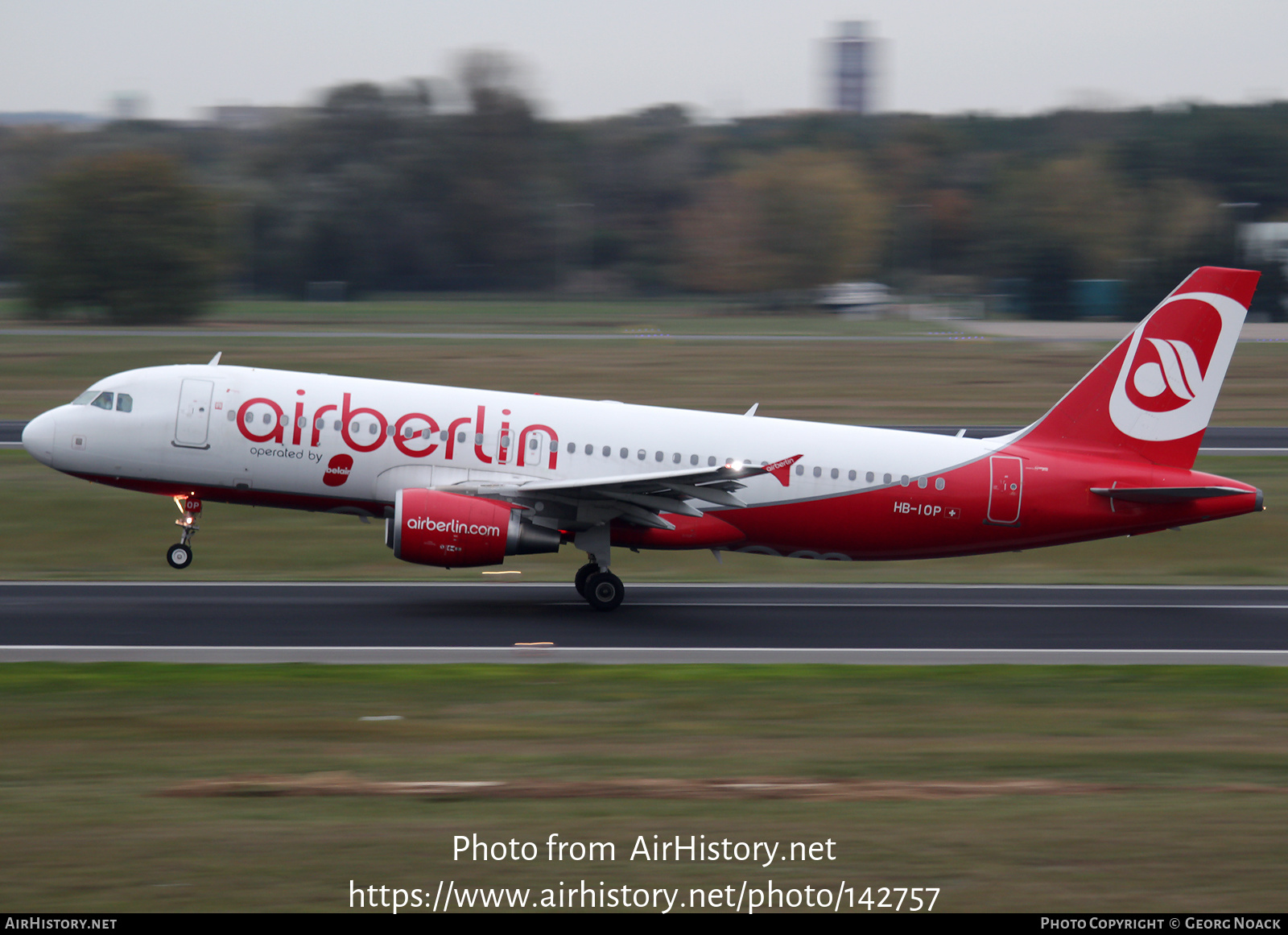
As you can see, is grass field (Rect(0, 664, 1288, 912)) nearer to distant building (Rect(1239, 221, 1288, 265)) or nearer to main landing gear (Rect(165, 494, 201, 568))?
main landing gear (Rect(165, 494, 201, 568))

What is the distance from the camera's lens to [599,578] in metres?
22.7

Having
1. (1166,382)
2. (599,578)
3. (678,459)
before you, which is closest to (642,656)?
(599,578)

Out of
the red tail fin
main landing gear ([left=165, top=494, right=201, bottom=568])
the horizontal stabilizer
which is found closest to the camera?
the horizontal stabilizer

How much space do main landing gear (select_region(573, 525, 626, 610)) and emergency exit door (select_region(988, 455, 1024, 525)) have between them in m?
6.88

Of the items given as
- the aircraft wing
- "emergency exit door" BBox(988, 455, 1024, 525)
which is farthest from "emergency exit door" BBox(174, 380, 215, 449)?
"emergency exit door" BBox(988, 455, 1024, 525)

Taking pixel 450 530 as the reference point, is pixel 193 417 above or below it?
above

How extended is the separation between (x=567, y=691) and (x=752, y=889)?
7.84 m

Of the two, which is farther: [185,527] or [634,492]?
[185,527]

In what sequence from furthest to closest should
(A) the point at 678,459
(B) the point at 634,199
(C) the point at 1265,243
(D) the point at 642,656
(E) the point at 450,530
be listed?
(B) the point at 634,199, (C) the point at 1265,243, (A) the point at 678,459, (E) the point at 450,530, (D) the point at 642,656

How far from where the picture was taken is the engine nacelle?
2109 cm

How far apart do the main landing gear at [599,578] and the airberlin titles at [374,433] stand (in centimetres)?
165

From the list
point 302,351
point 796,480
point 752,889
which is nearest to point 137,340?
point 302,351

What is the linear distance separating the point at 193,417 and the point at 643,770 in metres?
12.6

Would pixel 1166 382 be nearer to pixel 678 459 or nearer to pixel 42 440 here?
pixel 678 459
